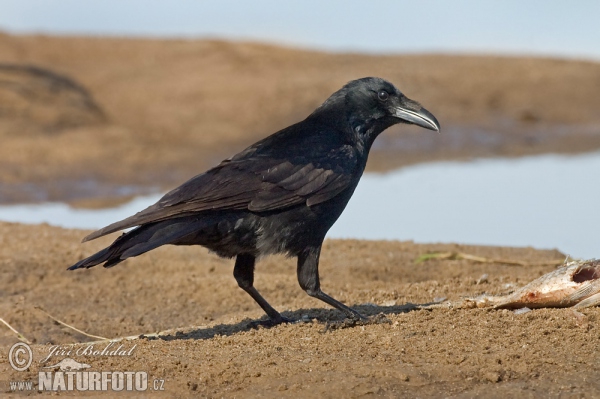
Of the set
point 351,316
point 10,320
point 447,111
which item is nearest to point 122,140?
point 447,111

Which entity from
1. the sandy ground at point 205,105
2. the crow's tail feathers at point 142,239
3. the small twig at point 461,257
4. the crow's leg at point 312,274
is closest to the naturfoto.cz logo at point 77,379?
the crow's tail feathers at point 142,239

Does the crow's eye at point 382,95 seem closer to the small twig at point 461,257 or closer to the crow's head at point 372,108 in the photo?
the crow's head at point 372,108

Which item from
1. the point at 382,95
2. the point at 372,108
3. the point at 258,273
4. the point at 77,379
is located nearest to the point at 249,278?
the point at 372,108

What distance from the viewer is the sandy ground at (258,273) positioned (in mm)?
4414

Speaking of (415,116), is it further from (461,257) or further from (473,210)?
(473,210)

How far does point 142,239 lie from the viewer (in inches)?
200

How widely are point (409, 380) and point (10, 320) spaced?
3.14m

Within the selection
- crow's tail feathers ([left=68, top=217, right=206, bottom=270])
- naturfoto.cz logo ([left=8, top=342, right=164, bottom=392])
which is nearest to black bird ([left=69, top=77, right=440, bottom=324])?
crow's tail feathers ([left=68, top=217, right=206, bottom=270])

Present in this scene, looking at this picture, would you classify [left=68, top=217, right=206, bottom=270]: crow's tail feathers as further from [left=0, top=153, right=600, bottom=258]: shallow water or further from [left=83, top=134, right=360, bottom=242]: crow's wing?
[left=0, top=153, right=600, bottom=258]: shallow water

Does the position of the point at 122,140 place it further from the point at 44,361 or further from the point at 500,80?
the point at 44,361

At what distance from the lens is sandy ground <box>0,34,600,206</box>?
45.4 ft

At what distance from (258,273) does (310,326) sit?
6.99ft

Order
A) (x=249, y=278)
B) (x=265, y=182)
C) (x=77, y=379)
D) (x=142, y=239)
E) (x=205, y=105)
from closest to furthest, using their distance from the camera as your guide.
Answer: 1. (x=77, y=379)
2. (x=142, y=239)
3. (x=265, y=182)
4. (x=249, y=278)
5. (x=205, y=105)

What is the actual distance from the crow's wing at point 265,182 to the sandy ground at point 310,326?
704mm
